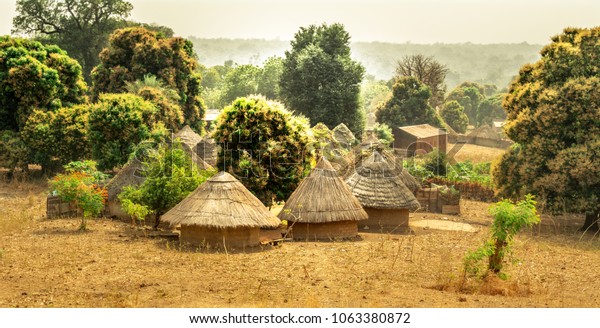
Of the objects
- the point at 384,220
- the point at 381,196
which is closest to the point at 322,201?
the point at 381,196

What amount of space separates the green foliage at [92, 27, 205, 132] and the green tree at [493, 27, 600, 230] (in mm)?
19353

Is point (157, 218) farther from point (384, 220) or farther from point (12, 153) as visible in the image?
point (12, 153)

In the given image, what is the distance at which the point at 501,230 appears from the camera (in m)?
14.7

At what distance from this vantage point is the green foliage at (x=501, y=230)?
1447 centimetres

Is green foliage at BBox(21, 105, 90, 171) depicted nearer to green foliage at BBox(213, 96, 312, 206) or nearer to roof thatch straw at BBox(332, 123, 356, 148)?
green foliage at BBox(213, 96, 312, 206)

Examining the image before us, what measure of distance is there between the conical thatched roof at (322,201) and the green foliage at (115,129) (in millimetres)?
8648

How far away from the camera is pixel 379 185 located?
2391cm

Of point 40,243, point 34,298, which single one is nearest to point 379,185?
point 40,243

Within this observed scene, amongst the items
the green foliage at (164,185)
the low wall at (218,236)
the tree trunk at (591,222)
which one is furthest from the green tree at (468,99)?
the low wall at (218,236)

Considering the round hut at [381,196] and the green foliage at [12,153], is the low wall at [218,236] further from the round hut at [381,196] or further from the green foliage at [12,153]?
the green foliage at [12,153]

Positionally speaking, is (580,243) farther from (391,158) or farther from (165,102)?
(165,102)

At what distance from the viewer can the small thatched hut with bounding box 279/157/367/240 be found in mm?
20594

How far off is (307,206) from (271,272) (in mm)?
5052

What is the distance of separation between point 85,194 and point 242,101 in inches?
210
